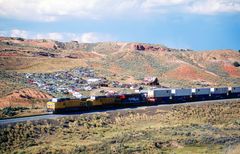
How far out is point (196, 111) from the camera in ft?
258

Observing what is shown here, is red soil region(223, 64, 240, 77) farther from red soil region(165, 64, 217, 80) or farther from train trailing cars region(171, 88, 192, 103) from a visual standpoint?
train trailing cars region(171, 88, 192, 103)

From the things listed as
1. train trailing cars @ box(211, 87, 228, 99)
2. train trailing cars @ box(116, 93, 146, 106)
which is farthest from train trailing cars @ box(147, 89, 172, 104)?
train trailing cars @ box(211, 87, 228, 99)

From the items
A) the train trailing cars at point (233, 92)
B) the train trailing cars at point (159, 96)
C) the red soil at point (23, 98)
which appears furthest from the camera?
the train trailing cars at point (233, 92)

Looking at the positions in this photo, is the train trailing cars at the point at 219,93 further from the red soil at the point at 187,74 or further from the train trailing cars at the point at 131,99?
the red soil at the point at 187,74

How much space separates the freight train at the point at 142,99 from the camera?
70375 millimetres

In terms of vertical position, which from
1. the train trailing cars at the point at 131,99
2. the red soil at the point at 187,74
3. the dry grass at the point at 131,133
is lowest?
the dry grass at the point at 131,133

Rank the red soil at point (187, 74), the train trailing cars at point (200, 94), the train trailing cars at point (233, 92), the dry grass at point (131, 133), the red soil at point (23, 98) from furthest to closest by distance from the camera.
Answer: the red soil at point (187, 74), the train trailing cars at point (233, 92), the train trailing cars at point (200, 94), the red soil at point (23, 98), the dry grass at point (131, 133)

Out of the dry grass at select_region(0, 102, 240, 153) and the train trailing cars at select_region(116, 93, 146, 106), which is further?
the train trailing cars at select_region(116, 93, 146, 106)

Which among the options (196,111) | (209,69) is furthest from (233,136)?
(209,69)

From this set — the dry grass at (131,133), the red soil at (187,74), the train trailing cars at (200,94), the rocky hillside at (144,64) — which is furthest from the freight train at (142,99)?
the red soil at (187,74)

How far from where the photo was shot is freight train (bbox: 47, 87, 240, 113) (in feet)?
231

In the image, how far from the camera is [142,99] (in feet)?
285

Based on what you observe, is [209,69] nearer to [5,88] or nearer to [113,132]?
[5,88]

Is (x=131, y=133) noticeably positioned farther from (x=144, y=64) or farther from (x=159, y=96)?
(x=144, y=64)
